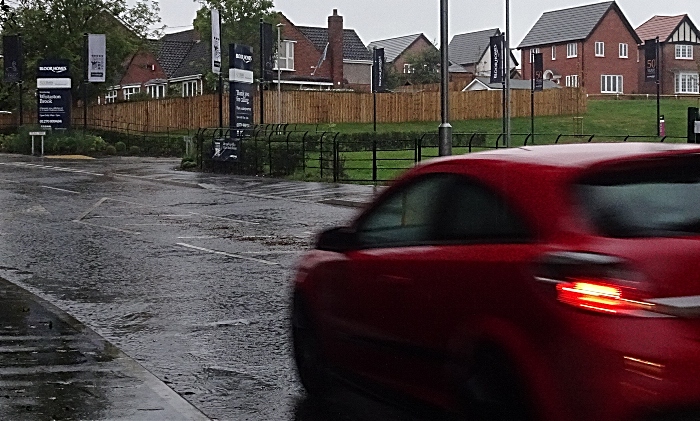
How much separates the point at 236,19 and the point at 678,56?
47.6 metres

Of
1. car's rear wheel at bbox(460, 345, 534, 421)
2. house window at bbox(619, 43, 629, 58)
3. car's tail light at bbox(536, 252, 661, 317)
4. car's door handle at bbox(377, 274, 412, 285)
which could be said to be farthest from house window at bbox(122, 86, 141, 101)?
car's tail light at bbox(536, 252, 661, 317)

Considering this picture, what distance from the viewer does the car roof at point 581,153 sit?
543cm

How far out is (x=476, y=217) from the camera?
227 inches

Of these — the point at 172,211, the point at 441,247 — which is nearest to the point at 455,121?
the point at 172,211

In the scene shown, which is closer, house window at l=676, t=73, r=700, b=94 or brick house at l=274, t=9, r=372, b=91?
brick house at l=274, t=9, r=372, b=91

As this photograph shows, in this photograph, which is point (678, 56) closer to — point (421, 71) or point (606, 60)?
point (606, 60)

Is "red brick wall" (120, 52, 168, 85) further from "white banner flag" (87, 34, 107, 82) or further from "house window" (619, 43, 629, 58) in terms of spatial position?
"house window" (619, 43, 629, 58)

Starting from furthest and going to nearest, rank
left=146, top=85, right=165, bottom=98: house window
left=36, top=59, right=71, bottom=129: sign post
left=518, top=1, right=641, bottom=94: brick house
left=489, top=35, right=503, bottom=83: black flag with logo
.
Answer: left=518, top=1, right=641, bottom=94: brick house → left=146, top=85, right=165, bottom=98: house window → left=36, top=59, right=71, bottom=129: sign post → left=489, top=35, right=503, bottom=83: black flag with logo

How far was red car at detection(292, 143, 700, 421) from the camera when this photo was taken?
4.76m

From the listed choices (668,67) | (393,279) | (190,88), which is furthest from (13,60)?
(668,67)

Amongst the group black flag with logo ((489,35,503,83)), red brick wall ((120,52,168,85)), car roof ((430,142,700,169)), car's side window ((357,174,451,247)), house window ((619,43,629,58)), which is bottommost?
car's side window ((357,174,451,247))

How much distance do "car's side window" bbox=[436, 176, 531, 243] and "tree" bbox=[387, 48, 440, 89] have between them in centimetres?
8736

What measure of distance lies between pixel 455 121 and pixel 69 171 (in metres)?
32.7

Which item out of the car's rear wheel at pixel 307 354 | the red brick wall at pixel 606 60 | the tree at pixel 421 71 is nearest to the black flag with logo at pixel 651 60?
the red brick wall at pixel 606 60
